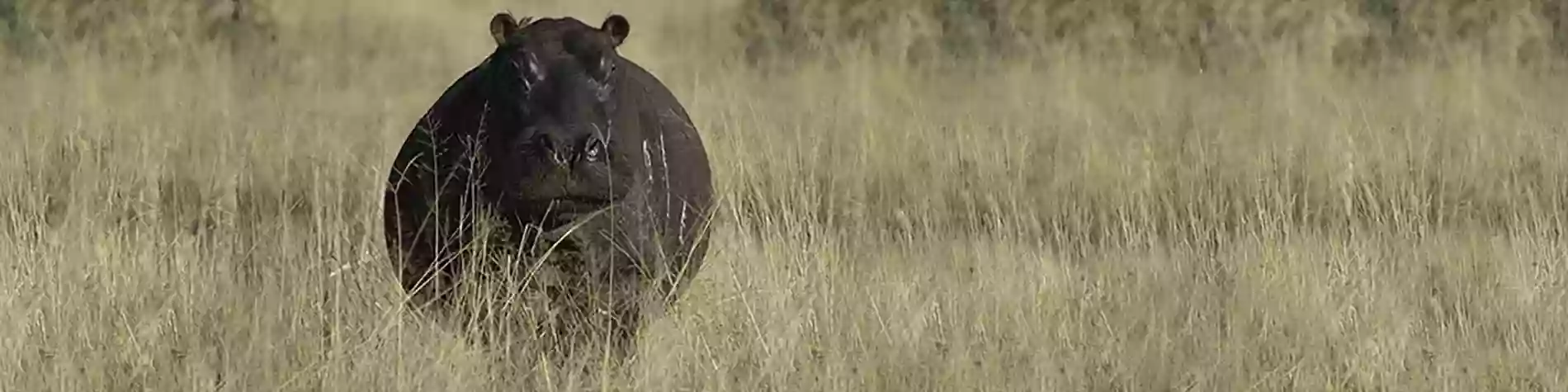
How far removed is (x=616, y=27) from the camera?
4.81 meters

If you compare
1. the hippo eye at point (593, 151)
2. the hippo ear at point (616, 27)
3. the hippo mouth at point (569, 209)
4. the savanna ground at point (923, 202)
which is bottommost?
the savanna ground at point (923, 202)

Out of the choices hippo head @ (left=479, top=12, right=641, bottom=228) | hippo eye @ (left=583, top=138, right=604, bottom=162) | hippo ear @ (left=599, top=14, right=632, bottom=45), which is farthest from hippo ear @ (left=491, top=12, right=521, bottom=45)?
hippo eye @ (left=583, top=138, right=604, bottom=162)

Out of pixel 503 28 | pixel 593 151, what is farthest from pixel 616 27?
pixel 593 151

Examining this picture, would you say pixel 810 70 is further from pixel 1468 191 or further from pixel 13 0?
pixel 13 0

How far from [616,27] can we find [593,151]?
674 millimetres

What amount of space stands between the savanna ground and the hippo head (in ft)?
1.36

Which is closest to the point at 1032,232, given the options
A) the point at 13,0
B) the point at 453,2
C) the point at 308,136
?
the point at 308,136

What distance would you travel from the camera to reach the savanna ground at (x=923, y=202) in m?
4.58

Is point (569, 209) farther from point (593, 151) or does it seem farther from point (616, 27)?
point (616, 27)

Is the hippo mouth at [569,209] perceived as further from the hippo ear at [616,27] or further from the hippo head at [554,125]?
the hippo ear at [616,27]

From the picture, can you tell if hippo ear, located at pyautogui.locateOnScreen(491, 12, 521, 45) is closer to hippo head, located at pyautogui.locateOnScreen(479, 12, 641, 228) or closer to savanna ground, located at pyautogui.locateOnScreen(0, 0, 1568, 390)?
hippo head, located at pyautogui.locateOnScreen(479, 12, 641, 228)

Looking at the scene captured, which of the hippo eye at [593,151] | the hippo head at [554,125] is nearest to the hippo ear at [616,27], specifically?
the hippo head at [554,125]

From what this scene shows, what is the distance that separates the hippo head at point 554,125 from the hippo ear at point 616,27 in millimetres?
63

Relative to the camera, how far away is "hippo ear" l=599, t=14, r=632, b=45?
15.6 feet
